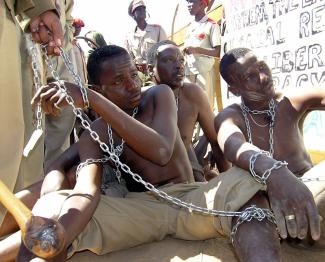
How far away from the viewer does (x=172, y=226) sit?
214cm

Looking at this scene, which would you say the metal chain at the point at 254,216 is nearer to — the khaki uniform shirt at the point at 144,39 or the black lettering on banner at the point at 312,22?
the black lettering on banner at the point at 312,22

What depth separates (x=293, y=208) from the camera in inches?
64.1

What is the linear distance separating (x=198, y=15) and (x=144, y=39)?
3.76ft

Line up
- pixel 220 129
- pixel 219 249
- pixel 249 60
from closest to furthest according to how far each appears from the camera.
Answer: pixel 219 249
pixel 220 129
pixel 249 60

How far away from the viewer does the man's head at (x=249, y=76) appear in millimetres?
2379

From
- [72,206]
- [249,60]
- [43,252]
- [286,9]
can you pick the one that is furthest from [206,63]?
[43,252]

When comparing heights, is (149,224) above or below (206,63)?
below

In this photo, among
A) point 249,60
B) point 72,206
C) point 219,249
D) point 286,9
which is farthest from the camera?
point 286,9

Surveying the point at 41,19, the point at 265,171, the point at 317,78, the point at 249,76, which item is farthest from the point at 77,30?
the point at 265,171

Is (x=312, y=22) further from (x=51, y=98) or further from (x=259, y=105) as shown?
(x=51, y=98)

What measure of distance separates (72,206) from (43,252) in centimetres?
36

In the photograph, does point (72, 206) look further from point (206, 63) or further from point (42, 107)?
point (206, 63)

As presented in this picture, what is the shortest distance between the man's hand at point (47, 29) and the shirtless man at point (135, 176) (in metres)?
0.27

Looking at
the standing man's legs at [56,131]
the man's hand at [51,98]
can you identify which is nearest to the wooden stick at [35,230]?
the man's hand at [51,98]
